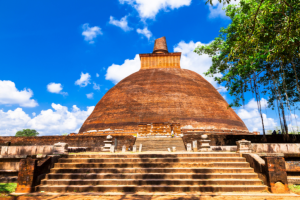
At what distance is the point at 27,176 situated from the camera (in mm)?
5637

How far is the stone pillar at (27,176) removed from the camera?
18.1 feet

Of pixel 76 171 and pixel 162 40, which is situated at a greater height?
pixel 162 40

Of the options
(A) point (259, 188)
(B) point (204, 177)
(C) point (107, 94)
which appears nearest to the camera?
(A) point (259, 188)

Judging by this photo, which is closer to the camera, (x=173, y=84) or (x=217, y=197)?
(x=217, y=197)

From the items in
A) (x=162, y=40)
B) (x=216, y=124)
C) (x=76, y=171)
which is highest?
(x=162, y=40)

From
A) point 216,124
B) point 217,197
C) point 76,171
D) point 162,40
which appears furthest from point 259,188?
point 162,40

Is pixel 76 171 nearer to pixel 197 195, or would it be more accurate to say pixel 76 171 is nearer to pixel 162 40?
pixel 197 195

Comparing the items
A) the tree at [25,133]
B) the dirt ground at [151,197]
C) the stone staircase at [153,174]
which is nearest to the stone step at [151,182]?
the stone staircase at [153,174]

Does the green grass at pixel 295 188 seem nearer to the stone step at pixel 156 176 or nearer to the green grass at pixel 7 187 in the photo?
the stone step at pixel 156 176

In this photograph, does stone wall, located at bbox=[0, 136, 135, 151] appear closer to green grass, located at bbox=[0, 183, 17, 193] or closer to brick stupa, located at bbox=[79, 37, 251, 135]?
brick stupa, located at bbox=[79, 37, 251, 135]

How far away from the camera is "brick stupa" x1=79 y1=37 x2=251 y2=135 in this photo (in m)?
19.4

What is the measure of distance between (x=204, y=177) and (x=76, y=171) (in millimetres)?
4092

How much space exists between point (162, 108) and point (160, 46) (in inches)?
513

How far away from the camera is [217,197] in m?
4.97
